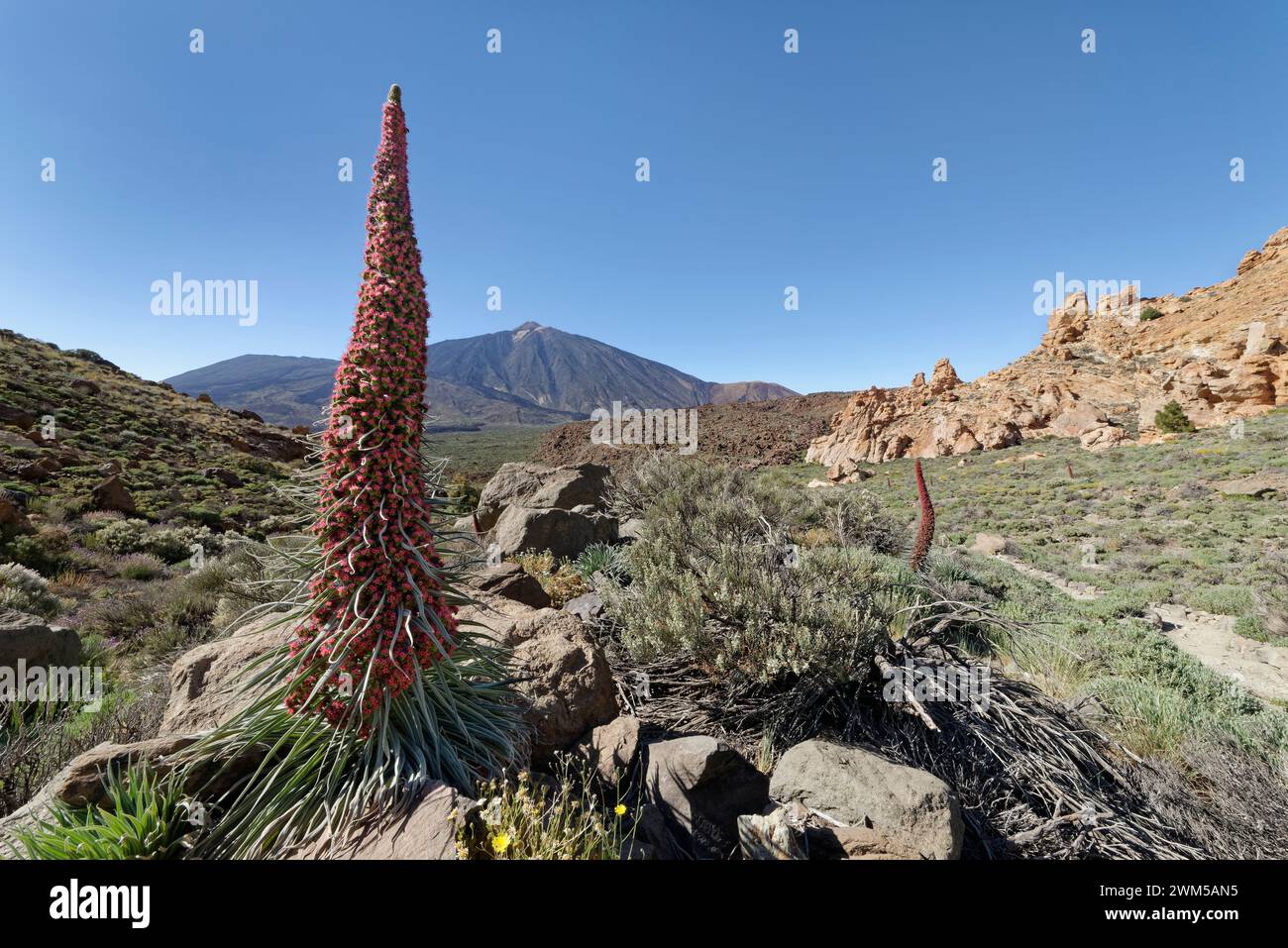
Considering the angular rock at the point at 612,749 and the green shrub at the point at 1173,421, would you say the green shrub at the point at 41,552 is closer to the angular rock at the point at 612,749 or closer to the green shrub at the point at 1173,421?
A: the angular rock at the point at 612,749

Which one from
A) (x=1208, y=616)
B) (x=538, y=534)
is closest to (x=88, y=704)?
(x=538, y=534)

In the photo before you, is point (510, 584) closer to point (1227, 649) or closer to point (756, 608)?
point (756, 608)

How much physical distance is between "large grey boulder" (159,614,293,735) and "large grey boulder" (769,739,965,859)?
2539 mm

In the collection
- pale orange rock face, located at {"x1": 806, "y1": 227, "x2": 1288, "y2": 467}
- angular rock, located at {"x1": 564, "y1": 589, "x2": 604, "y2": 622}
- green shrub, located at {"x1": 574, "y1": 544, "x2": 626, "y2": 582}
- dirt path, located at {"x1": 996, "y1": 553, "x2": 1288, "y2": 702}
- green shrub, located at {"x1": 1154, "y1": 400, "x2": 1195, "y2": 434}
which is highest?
pale orange rock face, located at {"x1": 806, "y1": 227, "x2": 1288, "y2": 467}

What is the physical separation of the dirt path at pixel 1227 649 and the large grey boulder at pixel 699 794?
6.35 metres

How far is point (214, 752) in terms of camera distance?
1892 mm

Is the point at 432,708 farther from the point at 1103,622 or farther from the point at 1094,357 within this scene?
the point at 1094,357

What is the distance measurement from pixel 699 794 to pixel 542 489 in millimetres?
6681

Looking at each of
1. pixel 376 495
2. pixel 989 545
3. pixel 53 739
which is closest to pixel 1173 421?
pixel 989 545

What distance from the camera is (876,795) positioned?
221cm

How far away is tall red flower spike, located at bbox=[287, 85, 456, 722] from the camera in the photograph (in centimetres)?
183

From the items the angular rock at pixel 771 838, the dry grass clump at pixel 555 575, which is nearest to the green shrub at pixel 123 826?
the angular rock at pixel 771 838

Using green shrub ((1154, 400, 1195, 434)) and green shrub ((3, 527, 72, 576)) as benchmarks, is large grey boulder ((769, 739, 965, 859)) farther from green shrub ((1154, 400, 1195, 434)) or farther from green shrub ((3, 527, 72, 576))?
green shrub ((1154, 400, 1195, 434))

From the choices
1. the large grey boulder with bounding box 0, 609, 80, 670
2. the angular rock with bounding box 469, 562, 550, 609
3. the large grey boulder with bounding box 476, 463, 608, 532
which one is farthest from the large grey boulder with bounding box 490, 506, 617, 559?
the large grey boulder with bounding box 0, 609, 80, 670
